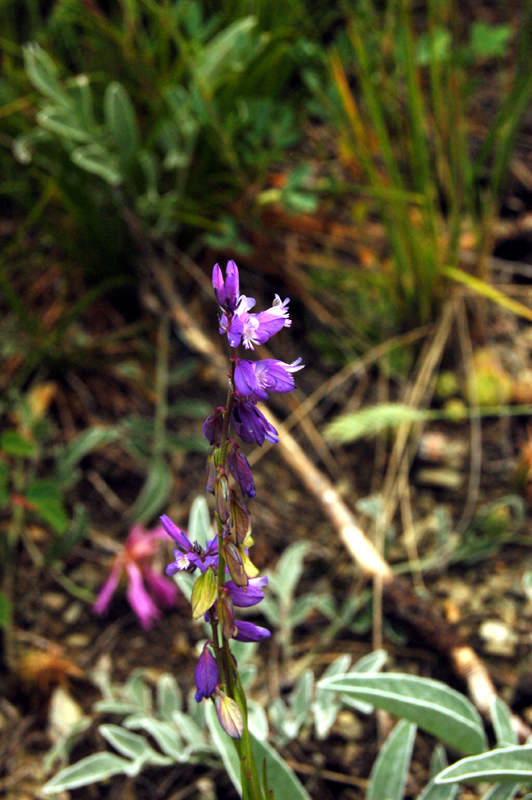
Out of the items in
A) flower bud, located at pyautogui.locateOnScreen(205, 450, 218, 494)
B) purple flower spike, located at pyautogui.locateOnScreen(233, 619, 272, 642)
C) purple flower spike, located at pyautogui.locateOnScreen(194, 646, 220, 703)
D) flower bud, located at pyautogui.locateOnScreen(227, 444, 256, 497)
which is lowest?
purple flower spike, located at pyautogui.locateOnScreen(233, 619, 272, 642)

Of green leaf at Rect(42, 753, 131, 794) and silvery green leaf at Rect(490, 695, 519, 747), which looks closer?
silvery green leaf at Rect(490, 695, 519, 747)

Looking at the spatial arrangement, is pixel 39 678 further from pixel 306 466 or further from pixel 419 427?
pixel 419 427

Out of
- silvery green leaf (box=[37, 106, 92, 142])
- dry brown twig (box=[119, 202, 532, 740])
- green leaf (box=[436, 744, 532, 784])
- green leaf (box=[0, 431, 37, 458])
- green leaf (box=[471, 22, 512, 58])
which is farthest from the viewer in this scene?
green leaf (box=[471, 22, 512, 58])

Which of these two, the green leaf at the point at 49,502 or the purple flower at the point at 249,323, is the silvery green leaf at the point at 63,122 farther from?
the purple flower at the point at 249,323

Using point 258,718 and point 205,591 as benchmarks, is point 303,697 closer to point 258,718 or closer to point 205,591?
point 258,718

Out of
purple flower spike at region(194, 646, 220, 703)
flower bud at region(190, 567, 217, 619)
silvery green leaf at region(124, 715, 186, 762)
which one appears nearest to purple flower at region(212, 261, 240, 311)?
flower bud at region(190, 567, 217, 619)

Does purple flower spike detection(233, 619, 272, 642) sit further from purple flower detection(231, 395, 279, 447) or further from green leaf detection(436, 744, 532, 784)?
green leaf detection(436, 744, 532, 784)

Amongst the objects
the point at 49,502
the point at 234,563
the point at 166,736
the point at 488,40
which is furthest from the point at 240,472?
the point at 488,40
